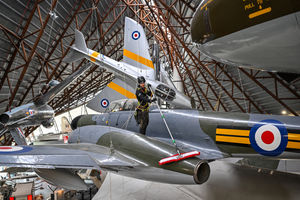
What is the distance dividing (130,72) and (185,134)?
4.67 metres

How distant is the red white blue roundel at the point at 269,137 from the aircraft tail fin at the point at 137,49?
188 inches

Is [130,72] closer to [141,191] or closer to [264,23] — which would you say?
[141,191]

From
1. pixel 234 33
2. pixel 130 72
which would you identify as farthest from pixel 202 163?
pixel 130 72

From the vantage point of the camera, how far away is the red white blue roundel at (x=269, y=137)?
9.65ft

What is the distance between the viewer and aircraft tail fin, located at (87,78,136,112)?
7.91 metres

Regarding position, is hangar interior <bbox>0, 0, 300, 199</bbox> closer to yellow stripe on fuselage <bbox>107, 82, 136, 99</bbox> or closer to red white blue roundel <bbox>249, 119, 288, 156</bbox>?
yellow stripe on fuselage <bbox>107, 82, 136, 99</bbox>

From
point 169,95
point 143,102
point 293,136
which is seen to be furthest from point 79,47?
point 293,136

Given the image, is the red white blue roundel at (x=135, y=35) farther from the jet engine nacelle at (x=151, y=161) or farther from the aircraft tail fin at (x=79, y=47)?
the jet engine nacelle at (x=151, y=161)

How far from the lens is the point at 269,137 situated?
3.02m

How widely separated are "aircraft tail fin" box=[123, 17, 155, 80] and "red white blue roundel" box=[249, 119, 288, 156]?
477cm

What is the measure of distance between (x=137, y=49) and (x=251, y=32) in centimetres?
608

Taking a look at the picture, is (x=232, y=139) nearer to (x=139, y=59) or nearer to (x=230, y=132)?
(x=230, y=132)

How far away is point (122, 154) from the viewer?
3.31m

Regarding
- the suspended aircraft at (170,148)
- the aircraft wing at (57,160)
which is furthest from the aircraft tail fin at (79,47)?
the aircraft wing at (57,160)
